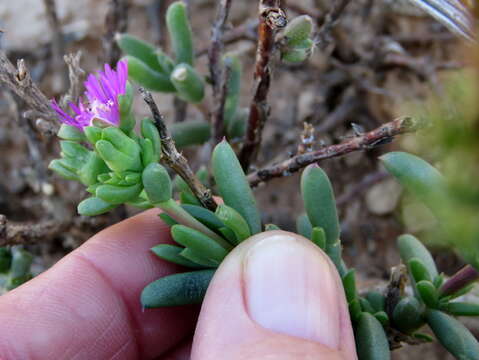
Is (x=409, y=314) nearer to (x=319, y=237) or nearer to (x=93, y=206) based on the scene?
(x=319, y=237)

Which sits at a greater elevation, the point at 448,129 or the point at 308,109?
the point at 448,129

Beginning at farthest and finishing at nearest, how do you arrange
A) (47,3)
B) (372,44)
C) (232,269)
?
(372,44), (47,3), (232,269)

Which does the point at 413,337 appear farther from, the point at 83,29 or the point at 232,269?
the point at 83,29

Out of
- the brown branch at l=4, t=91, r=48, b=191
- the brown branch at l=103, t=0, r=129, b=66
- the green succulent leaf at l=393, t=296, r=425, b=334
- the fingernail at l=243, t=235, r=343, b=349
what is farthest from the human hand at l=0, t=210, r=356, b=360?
the brown branch at l=103, t=0, r=129, b=66

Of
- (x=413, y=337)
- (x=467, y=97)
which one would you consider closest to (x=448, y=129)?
(x=467, y=97)

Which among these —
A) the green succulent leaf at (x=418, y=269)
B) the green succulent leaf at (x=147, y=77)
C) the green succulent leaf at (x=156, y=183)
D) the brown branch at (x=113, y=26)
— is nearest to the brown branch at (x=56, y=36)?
the brown branch at (x=113, y=26)

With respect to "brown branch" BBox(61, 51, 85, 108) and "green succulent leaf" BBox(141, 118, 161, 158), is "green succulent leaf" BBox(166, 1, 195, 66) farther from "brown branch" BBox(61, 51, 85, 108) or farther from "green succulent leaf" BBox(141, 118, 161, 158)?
"green succulent leaf" BBox(141, 118, 161, 158)

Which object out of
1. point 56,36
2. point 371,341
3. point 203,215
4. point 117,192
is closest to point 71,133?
point 117,192
